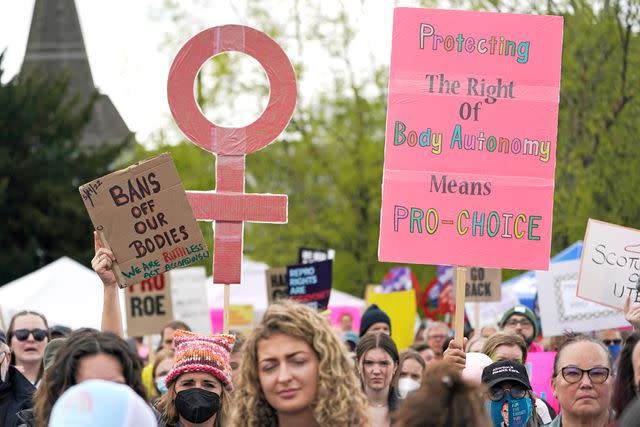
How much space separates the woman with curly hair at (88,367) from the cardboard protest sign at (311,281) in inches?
273

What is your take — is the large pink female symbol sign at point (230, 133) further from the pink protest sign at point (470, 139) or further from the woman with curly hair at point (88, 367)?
the woman with curly hair at point (88, 367)

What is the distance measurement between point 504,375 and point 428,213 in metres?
1.17

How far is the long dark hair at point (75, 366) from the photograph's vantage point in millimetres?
5305

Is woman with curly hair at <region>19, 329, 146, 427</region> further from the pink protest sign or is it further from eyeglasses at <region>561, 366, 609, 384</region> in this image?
the pink protest sign

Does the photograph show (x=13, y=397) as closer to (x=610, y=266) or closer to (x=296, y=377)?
(x=296, y=377)

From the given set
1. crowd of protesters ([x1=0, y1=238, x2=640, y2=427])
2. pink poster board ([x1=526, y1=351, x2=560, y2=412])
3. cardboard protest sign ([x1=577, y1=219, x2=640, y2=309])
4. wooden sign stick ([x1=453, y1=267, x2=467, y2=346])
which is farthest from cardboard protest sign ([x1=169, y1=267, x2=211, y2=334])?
wooden sign stick ([x1=453, y1=267, x2=467, y2=346])

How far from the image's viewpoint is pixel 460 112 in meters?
7.99

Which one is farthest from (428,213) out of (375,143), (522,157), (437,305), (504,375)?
(375,143)

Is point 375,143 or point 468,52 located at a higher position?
point 468,52

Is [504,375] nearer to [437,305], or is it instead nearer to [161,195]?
[161,195]

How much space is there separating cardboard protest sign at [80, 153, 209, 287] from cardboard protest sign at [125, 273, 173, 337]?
7.59 m

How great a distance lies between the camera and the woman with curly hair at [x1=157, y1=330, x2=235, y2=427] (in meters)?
6.74

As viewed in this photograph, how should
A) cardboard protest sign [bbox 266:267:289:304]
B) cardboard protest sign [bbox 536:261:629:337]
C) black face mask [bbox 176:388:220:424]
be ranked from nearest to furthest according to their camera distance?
black face mask [bbox 176:388:220:424] < cardboard protest sign [bbox 536:261:629:337] < cardboard protest sign [bbox 266:267:289:304]

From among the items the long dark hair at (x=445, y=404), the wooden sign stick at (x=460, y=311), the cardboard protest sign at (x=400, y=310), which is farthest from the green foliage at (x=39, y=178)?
the long dark hair at (x=445, y=404)
